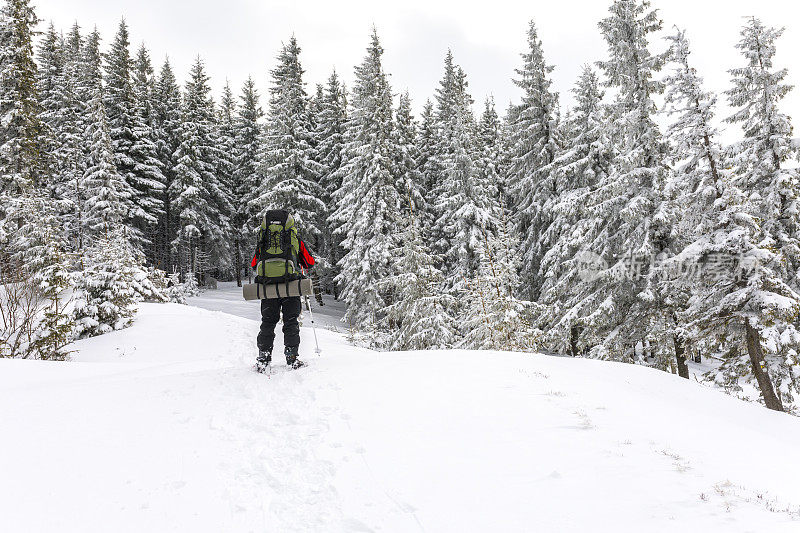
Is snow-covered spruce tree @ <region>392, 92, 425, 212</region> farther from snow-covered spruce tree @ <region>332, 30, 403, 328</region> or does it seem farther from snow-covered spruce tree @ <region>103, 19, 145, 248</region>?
snow-covered spruce tree @ <region>103, 19, 145, 248</region>

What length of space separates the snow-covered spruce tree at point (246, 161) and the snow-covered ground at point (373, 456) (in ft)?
102

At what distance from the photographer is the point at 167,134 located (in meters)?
34.6

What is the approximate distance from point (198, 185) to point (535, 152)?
80.0 ft

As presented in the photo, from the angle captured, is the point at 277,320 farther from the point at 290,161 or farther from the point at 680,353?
the point at 290,161

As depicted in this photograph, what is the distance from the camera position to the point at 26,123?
2100cm

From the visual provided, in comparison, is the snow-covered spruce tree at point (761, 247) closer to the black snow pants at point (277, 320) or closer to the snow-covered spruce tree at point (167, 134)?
the black snow pants at point (277, 320)

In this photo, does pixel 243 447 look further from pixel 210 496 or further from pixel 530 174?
pixel 530 174

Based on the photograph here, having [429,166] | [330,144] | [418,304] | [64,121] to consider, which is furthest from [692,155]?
[64,121]

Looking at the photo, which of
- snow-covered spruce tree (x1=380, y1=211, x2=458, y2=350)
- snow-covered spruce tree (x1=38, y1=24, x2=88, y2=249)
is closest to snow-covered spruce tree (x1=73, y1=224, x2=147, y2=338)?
snow-covered spruce tree (x1=380, y1=211, x2=458, y2=350)

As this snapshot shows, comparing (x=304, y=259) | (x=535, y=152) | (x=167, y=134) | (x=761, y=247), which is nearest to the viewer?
(x=304, y=259)

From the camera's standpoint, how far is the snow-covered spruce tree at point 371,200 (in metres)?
23.3

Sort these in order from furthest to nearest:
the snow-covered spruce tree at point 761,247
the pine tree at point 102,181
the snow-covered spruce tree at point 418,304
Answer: the pine tree at point 102,181 < the snow-covered spruce tree at point 418,304 < the snow-covered spruce tree at point 761,247

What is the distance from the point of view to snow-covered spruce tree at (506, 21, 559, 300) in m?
22.5

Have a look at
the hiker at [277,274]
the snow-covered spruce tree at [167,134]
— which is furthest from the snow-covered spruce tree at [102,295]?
the snow-covered spruce tree at [167,134]
